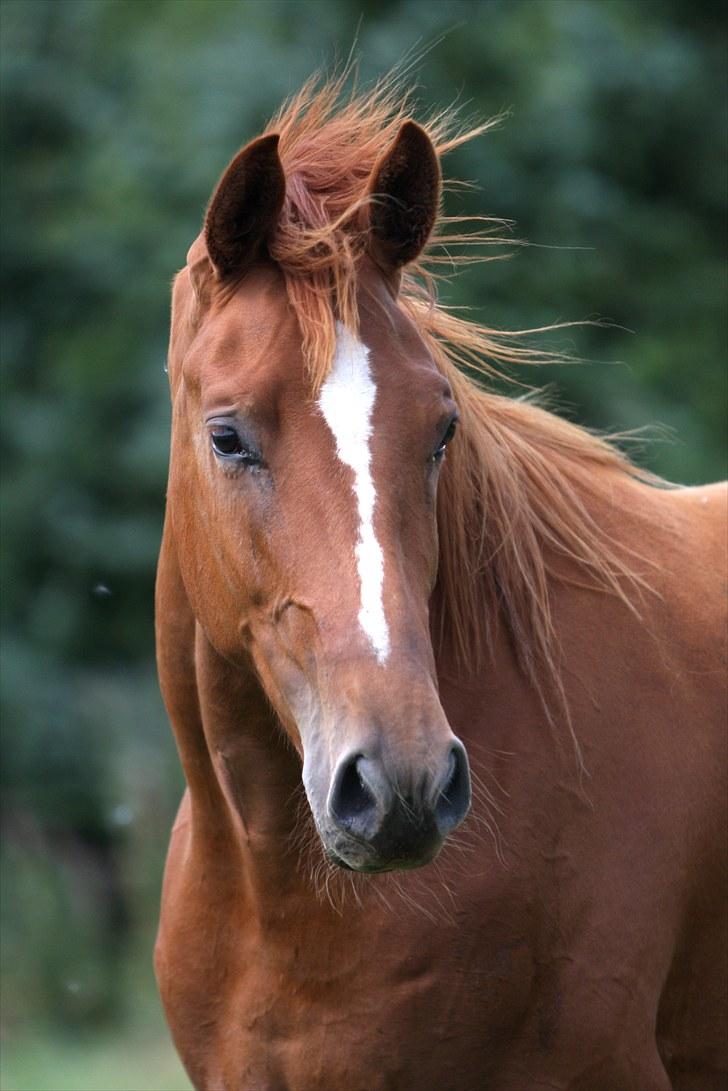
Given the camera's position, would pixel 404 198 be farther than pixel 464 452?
No

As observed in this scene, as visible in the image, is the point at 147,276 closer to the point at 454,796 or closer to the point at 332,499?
the point at 332,499

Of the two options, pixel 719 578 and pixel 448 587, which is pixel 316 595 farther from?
pixel 719 578

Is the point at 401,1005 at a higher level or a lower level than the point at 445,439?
lower

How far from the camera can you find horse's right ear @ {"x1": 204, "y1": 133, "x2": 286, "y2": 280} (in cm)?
218

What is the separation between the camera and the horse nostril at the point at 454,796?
1845 millimetres

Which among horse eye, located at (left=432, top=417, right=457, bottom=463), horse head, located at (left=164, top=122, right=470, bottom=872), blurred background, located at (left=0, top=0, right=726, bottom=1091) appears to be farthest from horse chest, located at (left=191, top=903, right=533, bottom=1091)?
blurred background, located at (left=0, top=0, right=726, bottom=1091)

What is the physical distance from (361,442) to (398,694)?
1.33 ft

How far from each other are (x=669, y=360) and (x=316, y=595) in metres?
5.46

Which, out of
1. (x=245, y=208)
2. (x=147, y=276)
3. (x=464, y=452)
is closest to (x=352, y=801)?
(x=464, y=452)

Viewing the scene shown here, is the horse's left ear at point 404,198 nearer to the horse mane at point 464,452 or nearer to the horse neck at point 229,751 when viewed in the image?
the horse mane at point 464,452

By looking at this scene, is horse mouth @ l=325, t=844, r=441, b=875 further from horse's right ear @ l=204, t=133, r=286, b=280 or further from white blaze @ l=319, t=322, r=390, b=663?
horse's right ear @ l=204, t=133, r=286, b=280

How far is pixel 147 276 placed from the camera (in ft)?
22.9

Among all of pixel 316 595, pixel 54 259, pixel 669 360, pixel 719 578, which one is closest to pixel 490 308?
pixel 669 360

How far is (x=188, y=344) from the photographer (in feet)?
7.91
